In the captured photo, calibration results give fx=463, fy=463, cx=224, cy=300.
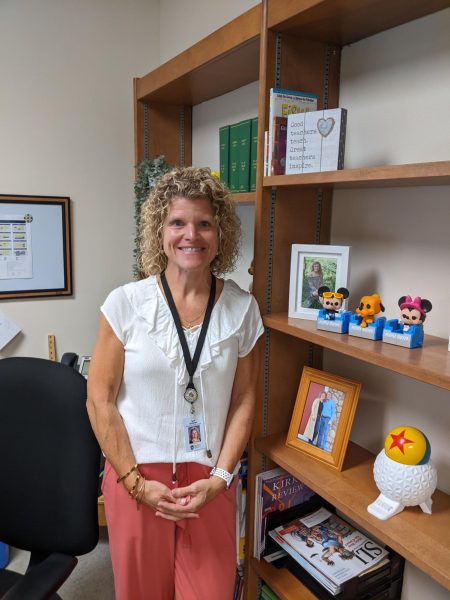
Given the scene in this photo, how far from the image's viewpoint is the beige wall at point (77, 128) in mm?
2146

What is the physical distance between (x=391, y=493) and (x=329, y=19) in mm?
1281

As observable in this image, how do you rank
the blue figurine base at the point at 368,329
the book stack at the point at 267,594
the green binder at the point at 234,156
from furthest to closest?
1. the green binder at the point at 234,156
2. the book stack at the point at 267,594
3. the blue figurine base at the point at 368,329

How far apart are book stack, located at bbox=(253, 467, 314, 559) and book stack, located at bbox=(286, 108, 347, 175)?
1017 millimetres

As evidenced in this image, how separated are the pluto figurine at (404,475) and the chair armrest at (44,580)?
80 cm

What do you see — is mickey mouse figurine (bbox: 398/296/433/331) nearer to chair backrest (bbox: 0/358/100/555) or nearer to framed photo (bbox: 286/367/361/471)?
framed photo (bbox: 286/367/361/471)

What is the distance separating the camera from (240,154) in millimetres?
1737

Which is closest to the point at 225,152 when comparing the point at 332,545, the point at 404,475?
the point at 404,475

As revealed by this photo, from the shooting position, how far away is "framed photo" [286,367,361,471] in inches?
55.1

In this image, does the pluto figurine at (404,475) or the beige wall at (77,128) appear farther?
the beige wall at (77,128)

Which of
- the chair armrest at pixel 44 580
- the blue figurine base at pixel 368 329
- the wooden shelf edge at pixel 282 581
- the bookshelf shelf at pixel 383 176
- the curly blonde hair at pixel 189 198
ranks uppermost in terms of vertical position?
the bookshelf shelf at pixel 383 176

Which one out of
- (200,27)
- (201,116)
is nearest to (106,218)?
(201,116)

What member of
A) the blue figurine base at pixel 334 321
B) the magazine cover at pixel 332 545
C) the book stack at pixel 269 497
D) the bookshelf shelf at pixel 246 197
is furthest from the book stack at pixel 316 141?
the magazine cover at pixel 332 545

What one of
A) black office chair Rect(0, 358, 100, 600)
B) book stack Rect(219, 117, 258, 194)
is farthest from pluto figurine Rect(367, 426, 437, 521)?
book stack Rect(219, 117, 258, 194)

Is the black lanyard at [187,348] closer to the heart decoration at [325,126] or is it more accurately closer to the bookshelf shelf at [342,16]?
the heart decoration at [325,126]
